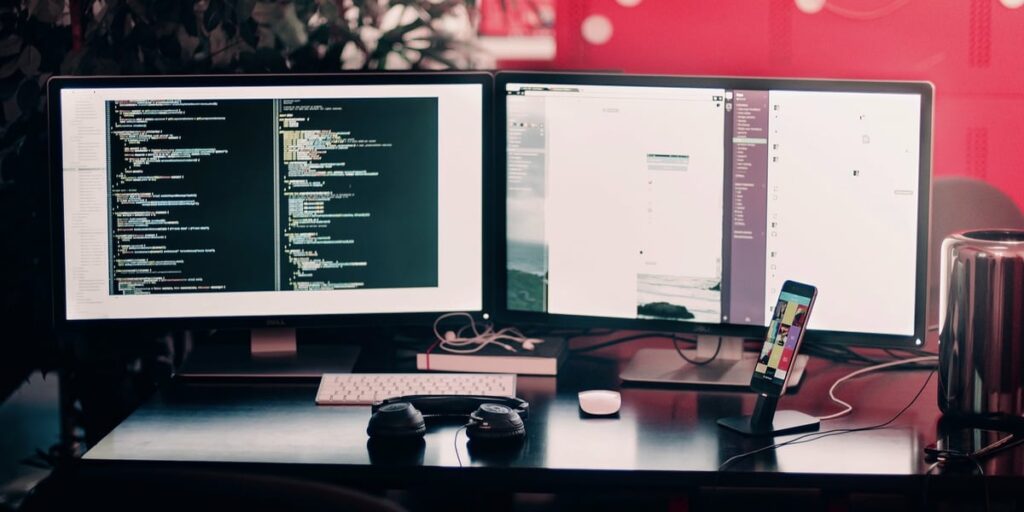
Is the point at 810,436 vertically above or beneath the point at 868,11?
beneath

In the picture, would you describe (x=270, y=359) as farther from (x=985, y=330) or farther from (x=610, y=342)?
(x=985, y=330)

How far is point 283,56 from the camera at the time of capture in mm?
1969

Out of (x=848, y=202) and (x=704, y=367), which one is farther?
(x=704, y=367)

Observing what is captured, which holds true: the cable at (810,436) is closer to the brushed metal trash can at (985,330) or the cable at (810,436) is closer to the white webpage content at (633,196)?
the brushed metal trash can at (985,330)

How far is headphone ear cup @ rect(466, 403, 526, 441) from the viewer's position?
138cm

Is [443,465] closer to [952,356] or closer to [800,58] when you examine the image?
[952,356]

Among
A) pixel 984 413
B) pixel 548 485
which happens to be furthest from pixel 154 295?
pixel 984 413

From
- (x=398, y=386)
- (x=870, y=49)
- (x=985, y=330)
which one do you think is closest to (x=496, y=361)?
(x=398, y=386)

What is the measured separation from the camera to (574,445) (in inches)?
54.5

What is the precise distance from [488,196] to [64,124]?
0.65 metres

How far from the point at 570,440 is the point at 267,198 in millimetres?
625

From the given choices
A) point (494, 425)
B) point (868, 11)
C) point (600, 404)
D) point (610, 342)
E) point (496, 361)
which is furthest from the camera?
point (868, 11)

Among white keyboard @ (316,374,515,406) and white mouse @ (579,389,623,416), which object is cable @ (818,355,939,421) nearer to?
white mouse @ (579,389,623,416)

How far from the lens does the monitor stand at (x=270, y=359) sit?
5.50 ft
